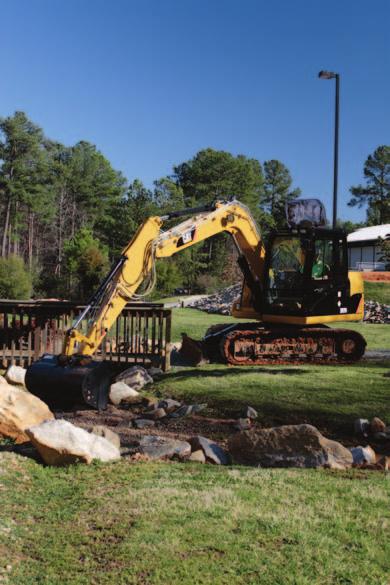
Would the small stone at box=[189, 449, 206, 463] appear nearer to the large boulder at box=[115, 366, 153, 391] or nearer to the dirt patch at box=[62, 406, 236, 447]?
the dirt patch at box=[62, 406, 236, 447]

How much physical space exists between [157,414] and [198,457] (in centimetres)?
300

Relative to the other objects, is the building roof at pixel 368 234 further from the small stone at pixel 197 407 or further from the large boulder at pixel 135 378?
the small stone at pixel 197 407

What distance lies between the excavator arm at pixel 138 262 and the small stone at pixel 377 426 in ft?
15.5

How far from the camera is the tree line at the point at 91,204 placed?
41.4m

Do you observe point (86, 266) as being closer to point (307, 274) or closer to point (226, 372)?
point (307, 274)

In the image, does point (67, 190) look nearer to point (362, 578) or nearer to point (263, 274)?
point (263, 274)

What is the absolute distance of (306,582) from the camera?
14.0 feet

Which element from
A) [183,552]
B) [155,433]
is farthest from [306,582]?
[155,433]

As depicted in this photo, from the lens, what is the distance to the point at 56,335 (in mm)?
14883

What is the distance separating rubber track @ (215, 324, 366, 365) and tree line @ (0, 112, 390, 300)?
24.9m

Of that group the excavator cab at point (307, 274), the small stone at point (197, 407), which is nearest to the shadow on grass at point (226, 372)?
the excavator cab at point (307, 274)

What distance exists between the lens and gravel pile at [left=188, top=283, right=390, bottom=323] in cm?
2738

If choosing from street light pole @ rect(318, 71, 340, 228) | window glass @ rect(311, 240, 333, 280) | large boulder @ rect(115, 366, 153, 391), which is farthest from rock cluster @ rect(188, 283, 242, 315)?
large boulder @ rect(115, 366, 153, 391)

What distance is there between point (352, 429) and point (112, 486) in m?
4.40
